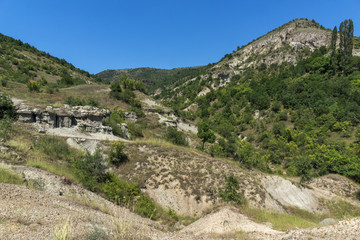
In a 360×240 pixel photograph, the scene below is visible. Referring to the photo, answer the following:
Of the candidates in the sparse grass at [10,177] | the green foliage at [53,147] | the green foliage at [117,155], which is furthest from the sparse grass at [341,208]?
the green foliage at [53,147]

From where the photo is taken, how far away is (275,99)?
5134 cm

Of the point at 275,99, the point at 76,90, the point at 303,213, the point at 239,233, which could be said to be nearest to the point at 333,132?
the point at 275,99

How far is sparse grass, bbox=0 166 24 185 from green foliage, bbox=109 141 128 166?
7159 mm

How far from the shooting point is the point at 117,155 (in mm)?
14703

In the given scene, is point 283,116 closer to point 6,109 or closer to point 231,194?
point 231,194

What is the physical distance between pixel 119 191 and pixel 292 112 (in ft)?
148

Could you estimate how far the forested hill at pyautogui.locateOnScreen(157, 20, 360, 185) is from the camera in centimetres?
2643

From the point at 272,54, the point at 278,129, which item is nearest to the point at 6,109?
the point at 278,129

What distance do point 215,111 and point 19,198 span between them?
57922 mm

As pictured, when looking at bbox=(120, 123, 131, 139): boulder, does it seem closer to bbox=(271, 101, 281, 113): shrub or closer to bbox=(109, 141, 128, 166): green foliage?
bbox=(109, 141, 128, 166): green foliage

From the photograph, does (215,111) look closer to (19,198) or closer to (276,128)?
(276,128)

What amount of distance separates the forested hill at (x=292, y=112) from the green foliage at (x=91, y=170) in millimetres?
12160

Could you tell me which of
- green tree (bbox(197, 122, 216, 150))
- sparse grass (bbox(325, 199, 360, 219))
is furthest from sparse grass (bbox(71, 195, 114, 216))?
green tree (bbox(197, 122, 216, 150))

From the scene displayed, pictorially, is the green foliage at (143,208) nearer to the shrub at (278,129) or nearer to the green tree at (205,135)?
the green tree at (205,135)
